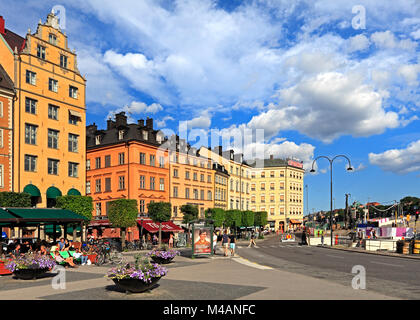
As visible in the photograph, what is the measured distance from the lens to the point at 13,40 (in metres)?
43.8

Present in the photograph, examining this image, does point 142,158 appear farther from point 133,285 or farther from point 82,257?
point 133,285

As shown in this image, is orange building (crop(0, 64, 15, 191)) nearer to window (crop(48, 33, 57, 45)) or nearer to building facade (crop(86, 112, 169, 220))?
window (crop(48, 33, 57, 45))

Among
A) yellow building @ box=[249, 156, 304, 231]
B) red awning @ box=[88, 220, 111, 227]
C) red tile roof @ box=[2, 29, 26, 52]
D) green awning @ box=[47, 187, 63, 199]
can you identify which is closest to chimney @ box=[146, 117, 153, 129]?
red awning @ box=[88, 220, 111, 227]

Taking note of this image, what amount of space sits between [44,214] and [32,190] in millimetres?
12813

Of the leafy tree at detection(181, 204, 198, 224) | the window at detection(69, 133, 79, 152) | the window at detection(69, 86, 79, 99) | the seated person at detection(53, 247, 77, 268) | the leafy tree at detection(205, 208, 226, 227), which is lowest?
the leafy tree at detection(205, 208, 226, 227)

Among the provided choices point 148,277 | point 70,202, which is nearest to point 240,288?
point 148,277

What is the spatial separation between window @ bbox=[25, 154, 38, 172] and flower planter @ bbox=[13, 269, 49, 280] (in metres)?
26.0

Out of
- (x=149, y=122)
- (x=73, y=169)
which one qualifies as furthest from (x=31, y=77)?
(x=149, y=122)

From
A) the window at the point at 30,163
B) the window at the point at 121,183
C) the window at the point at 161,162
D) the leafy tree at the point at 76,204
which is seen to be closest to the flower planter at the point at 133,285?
the leafy tree at the point at 76,204

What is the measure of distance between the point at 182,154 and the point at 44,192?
28054mm

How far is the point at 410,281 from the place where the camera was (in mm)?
16812

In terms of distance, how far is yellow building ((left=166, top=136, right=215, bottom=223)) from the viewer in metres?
64.6

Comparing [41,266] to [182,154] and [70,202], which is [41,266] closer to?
[70,202]

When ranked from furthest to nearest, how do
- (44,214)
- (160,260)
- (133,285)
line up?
(44,214) < (160,260) < (133,285)
